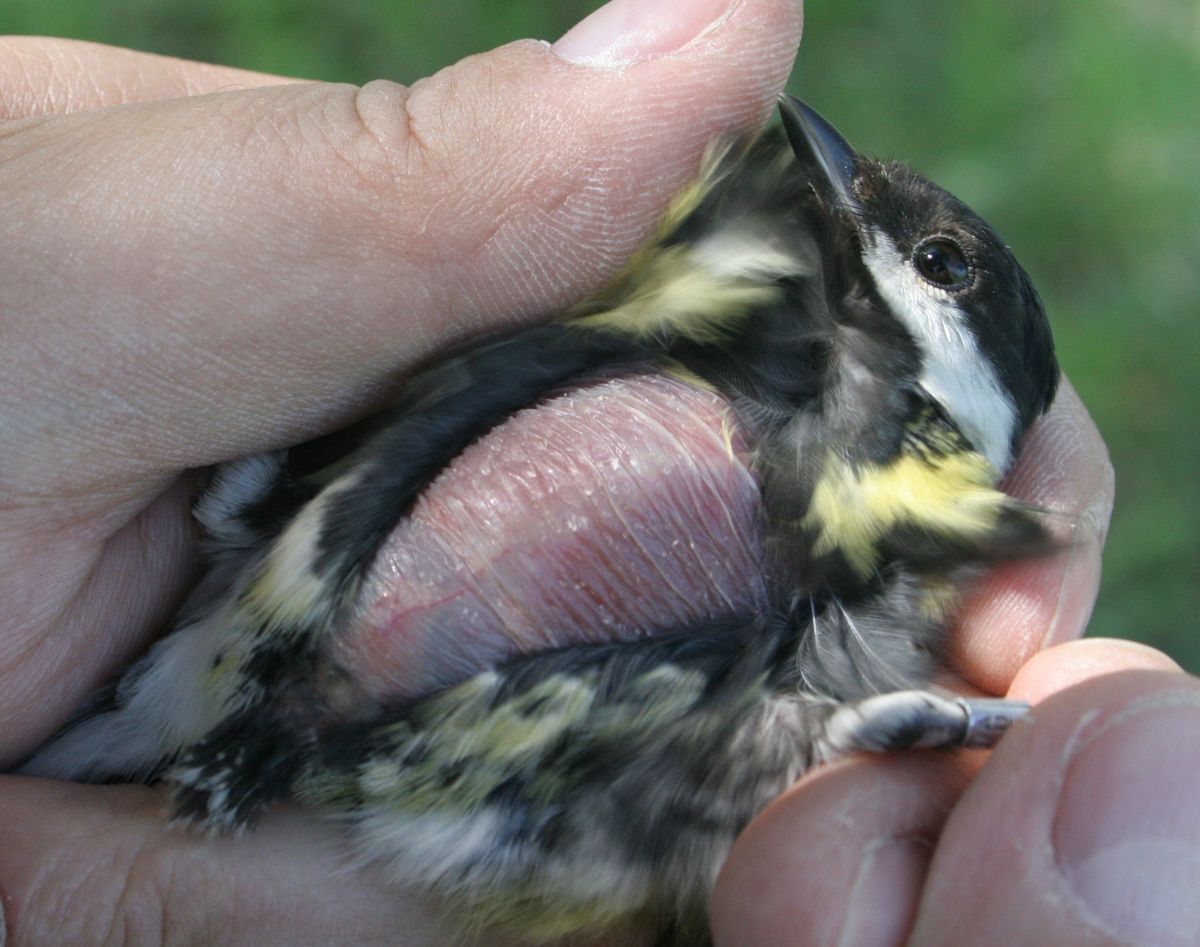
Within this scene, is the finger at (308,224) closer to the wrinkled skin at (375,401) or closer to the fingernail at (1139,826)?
the wrinkled skin at (375,401)

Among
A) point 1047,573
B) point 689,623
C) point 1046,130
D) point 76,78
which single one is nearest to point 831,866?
point 689,623

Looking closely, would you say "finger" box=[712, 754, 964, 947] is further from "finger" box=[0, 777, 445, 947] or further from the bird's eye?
the bird's eye

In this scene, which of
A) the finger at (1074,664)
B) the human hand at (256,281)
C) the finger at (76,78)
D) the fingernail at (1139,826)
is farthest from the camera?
the finger at (76,78)

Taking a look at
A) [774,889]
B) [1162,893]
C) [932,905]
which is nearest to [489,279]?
[774,889]

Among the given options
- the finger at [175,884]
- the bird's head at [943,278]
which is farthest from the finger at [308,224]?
the finger at [175,884]

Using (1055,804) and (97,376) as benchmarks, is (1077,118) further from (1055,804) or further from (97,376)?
(97,376)

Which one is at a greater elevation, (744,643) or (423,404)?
(423,404)

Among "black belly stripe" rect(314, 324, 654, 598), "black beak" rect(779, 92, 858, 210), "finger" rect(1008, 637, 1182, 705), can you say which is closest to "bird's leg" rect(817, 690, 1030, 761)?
"finger" rect(1008, 637, 1182, 705)
